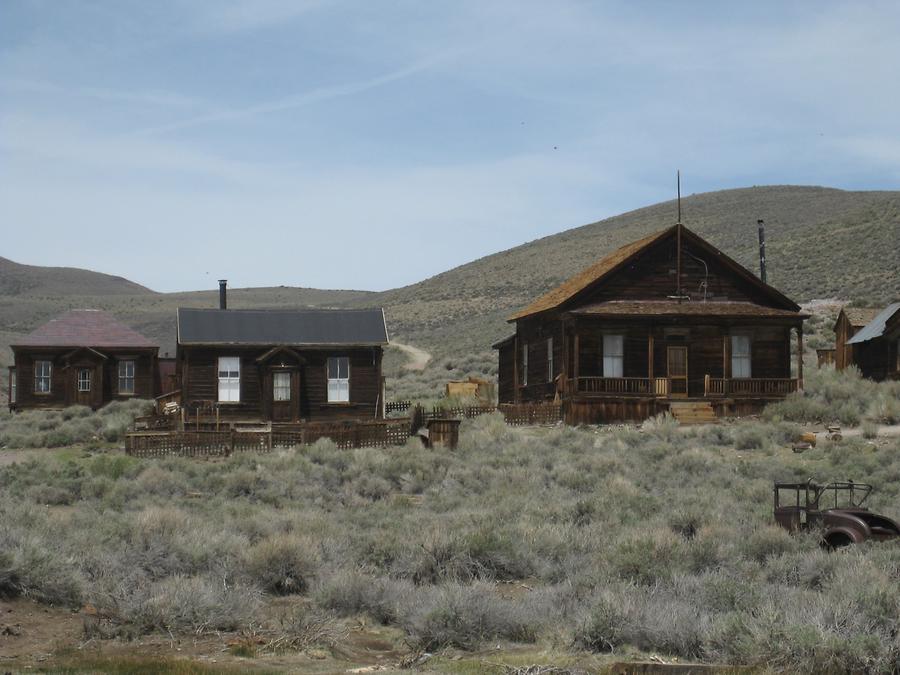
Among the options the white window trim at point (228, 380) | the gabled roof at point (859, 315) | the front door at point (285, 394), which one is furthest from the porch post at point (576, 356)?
the gabled roof at point (859, 315)

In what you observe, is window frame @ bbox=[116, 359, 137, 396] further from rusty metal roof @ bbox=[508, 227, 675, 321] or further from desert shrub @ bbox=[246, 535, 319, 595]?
desert shrub @ bbox=[246, 535, 319, 595]

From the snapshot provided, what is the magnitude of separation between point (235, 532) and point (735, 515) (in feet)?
25.2

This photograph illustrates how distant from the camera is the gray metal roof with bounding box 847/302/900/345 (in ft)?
138

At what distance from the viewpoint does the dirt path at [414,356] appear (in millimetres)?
70938

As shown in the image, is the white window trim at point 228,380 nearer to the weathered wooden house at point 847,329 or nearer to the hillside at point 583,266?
the weathered wooden house at point 847,329

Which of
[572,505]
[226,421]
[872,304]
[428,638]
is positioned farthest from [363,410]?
[872,304]

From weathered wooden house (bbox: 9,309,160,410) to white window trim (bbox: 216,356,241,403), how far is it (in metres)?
10.6

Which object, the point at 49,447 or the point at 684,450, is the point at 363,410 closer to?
the point at 49,447

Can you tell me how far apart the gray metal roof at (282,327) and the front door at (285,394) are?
1009 millimetres

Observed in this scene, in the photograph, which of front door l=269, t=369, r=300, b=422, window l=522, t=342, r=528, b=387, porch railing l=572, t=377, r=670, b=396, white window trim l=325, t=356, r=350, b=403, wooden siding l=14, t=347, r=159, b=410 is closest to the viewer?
porch railing l=572, t=377, r=670, b=396

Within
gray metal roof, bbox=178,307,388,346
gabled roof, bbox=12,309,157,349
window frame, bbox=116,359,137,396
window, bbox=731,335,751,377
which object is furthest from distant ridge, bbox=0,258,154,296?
window, bbox=731,335,751,377

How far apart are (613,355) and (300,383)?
9.86 metres

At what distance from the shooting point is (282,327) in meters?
36.8

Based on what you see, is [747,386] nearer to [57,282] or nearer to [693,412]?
[693,412]
